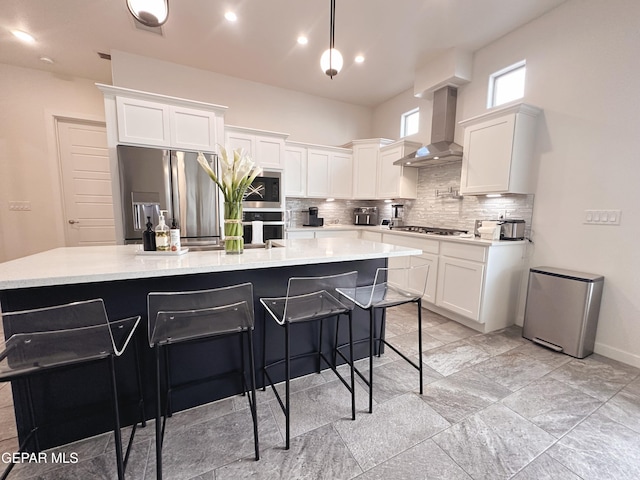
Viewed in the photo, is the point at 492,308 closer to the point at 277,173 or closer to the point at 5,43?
the point at 277,173

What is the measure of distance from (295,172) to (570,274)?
12.0ft

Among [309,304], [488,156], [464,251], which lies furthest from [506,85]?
[309,304]

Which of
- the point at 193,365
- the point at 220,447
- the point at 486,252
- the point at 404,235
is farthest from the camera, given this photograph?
the point at 404,235

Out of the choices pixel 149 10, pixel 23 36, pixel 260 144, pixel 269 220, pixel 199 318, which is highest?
pixel 23 36

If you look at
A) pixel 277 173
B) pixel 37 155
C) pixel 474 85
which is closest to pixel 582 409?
pixel 474 85

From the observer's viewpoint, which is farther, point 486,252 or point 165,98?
point 165,98

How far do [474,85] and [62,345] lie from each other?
461 cm

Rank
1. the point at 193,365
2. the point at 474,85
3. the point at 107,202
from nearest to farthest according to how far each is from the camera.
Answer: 1. the point at 193,365
2. the point at 474,85
3. the point at 107,202

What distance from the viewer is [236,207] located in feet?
5.71

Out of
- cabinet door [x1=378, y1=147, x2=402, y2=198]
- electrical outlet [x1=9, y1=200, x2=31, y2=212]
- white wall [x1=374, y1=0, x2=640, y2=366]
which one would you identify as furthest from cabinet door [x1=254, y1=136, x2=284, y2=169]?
electrical outlet [x1=9, y1=200, x2=31, y2=212]

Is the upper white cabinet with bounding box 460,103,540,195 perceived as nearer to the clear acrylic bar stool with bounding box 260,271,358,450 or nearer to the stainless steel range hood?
the stainless steel range hood

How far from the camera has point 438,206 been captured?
409 cm

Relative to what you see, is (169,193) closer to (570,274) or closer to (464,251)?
(464,251)

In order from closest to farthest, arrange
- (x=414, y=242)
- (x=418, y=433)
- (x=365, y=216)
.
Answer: (x=418, y=433) → (x=414, y=242) → (x=365, y=216)
